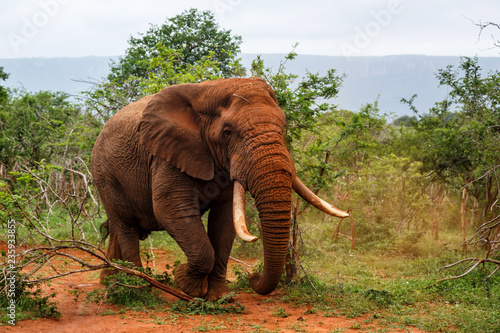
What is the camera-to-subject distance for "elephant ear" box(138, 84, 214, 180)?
253 inches

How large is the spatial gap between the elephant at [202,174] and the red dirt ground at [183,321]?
0.48 m

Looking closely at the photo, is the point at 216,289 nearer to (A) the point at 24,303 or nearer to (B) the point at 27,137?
(A) the point at 24,303

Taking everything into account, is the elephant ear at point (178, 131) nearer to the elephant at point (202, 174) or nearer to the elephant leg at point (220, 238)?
the elephant at point (202, 174)

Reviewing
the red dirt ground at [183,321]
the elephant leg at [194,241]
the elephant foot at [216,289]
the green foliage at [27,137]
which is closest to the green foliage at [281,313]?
the red dirt ground at [183,321]

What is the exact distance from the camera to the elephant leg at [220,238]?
23.7ft

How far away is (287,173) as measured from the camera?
5.46 metres

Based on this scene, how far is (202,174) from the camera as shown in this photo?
21.0 feet

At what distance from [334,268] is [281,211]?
5.70 m

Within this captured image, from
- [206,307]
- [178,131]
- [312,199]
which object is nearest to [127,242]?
[206,307]

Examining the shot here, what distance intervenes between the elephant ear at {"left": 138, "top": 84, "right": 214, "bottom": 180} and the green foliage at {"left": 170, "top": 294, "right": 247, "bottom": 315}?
1639mm

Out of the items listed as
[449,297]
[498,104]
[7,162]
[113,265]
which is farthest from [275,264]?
[7,162]

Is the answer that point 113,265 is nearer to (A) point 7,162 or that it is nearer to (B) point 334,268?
(B) point 334,268

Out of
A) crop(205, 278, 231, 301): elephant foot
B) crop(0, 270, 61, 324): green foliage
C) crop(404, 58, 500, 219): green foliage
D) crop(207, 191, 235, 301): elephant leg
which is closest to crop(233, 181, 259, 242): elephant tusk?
crop(207, 191, 235, 301): elephant leg

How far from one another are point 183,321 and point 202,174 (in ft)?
5.90
